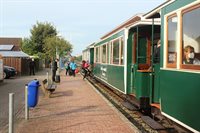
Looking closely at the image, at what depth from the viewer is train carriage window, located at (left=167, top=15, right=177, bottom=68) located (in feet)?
26.0

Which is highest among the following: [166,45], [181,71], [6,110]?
[166,45]

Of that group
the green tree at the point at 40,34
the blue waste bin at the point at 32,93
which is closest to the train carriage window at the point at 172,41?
the blue waste bin at the point at 32,93

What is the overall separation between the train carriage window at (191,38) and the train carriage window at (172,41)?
515 mm

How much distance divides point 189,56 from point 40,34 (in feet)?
241

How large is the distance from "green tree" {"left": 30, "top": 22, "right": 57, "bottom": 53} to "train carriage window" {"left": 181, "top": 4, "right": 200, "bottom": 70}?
70538 mm

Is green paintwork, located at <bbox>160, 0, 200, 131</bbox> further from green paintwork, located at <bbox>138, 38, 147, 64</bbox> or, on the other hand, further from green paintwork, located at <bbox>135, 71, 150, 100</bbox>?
green paintwork, located at <bbox>138, 38, 147, 64</bbox>

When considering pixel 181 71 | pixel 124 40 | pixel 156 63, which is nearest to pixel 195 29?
pixel 181 71

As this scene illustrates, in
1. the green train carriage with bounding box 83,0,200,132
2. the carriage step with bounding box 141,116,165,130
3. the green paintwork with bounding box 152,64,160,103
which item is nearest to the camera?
the green train carriage with bounding box 83,0,200,132

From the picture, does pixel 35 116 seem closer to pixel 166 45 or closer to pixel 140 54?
pixel 140 54

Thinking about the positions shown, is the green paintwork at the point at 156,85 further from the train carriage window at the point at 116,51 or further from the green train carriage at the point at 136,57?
the train carriage window at the point at 116,51

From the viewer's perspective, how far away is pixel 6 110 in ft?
44.8

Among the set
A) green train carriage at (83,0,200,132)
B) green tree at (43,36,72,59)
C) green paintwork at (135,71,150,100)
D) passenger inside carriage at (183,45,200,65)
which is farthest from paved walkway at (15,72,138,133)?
green tree at (43,36,72,59)

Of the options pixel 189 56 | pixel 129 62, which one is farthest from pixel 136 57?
pixel 189 56

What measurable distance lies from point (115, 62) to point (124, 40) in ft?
9.26
